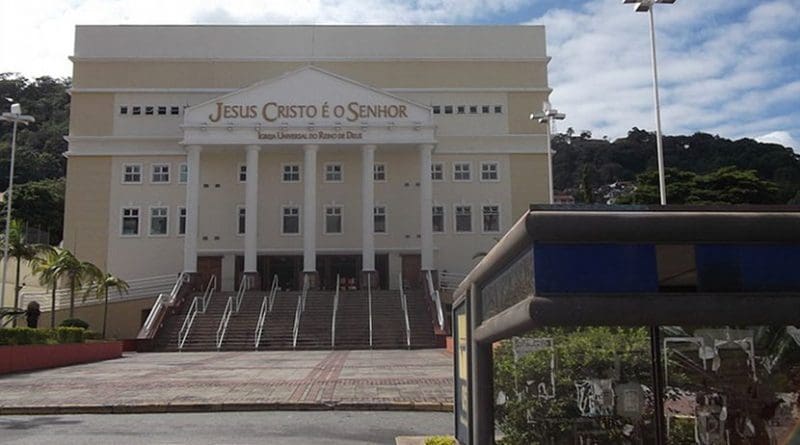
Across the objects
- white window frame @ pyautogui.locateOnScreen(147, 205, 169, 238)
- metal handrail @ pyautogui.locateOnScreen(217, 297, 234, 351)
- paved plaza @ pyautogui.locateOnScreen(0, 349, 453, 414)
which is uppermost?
white window frame @ pyautogui.locateOnScreen(147, 205, 169, 238)

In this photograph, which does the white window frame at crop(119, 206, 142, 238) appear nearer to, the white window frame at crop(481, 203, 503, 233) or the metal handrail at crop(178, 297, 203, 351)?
the metal handrail at crop(178, 297, 203, 351)

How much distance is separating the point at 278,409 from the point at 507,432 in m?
7.10

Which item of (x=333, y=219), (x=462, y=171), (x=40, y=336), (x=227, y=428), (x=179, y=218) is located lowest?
(x=227, y=428)

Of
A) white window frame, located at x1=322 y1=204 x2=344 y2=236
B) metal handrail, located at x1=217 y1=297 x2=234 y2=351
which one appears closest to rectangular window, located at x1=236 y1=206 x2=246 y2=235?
white window frame, located at x1=322 y1=204 x2=344 y2=236

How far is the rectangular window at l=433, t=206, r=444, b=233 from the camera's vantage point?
4272 cm

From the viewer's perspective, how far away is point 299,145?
3947 cm

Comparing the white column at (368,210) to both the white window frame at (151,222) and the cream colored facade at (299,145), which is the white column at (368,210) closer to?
the cream colored facade at (299,145)

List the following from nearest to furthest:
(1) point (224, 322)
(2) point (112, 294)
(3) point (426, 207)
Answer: (1) point (224, 322) → (2) point (112, 294) → (3) point (426, 207)

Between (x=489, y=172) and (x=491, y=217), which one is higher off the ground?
(x=489, y=172)

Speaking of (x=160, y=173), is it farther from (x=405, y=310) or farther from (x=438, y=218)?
(x=405, y=310)

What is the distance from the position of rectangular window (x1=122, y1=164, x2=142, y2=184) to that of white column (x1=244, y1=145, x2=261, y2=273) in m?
7.34

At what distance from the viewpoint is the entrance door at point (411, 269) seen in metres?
41.2

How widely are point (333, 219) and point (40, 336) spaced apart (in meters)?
21.8

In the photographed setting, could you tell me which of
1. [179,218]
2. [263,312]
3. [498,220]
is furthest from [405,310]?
[179,218]
